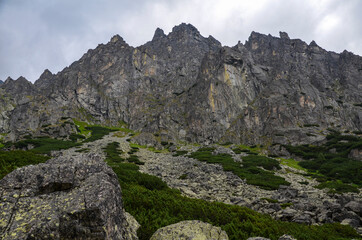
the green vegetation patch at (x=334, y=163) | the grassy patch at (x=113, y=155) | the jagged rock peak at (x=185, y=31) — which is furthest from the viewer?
the jagged rock peak at (x=185, y=31)

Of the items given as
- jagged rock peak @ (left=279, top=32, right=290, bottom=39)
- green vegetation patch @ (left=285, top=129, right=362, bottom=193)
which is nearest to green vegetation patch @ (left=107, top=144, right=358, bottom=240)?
green vegetation patch @ (left=285, top=129, right=362, bottom=193)

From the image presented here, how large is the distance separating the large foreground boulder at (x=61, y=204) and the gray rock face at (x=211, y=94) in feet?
223

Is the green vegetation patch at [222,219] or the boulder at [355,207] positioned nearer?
the green vegetation patch at [222,219]

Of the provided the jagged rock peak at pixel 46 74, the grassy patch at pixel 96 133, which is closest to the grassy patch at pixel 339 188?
the grassy patch at pixel 96 133

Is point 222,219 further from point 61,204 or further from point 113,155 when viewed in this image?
point 113,155

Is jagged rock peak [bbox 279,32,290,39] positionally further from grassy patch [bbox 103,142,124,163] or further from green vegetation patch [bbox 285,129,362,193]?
grassy patch [bbox 103,142,124,163]

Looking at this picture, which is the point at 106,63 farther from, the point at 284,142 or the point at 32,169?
the point at 32,169

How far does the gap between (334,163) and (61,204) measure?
168ft

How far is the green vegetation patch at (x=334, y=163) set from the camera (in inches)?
1201

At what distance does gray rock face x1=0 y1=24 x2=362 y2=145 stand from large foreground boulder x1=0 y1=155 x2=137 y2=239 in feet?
223

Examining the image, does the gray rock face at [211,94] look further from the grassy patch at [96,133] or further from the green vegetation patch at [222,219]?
the green vegetation patch at [222,219]

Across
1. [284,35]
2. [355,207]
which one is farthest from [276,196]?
[284,35]

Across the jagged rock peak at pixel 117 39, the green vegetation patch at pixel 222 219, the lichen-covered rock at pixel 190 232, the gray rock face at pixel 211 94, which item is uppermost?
the jagged rock peak at pixel 117 39

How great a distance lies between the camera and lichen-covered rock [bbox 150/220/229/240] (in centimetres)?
657
